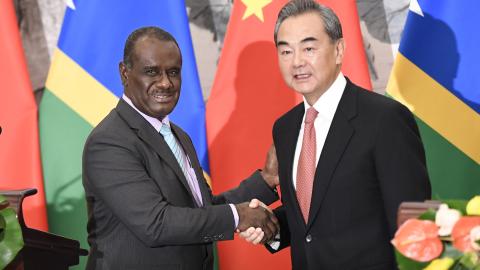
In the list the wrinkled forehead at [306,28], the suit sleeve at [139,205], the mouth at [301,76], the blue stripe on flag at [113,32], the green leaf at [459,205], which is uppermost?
the blue stripe on flag at [113,32]

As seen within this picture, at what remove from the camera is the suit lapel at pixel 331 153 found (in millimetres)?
2102

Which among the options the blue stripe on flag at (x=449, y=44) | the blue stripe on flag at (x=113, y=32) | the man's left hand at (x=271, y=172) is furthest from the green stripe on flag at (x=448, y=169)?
the blue stripe on flag at (x=113, y=32)

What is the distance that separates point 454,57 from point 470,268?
2.20 m

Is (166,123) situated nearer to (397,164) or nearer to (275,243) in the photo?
(275,243)

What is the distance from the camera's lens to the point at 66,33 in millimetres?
3479

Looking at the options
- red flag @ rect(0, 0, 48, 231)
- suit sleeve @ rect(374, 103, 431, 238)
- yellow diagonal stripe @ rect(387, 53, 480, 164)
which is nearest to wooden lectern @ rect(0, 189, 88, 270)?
suit sleeve @ rect(374, 103, 431, 238)

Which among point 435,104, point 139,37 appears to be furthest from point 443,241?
point 435,104

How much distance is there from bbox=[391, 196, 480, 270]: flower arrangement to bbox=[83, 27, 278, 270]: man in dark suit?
44.5 inches

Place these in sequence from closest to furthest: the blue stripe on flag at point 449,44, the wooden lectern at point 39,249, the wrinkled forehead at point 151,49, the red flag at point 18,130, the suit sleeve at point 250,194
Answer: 1. the wooden lectern at point 39,249
2. the wrinkled forehead at point 151,49
3. the suit sleeve at point 250,194
4. the blue stripe on flag at point 449,44
5. the red flag at point 18,130

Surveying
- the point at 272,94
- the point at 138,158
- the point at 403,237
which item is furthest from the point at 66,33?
the point at 403,237

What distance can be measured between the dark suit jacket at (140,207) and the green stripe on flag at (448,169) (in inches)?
50.0

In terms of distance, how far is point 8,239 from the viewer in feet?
5.20

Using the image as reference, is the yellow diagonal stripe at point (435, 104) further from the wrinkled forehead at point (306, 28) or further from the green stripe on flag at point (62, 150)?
the green stripe on flag at point (62, 150)

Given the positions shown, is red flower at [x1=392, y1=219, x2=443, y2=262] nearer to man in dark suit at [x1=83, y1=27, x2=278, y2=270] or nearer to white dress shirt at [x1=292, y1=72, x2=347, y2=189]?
white dress shirt at [x1=292, y1=72, x2=347, y2=189]
